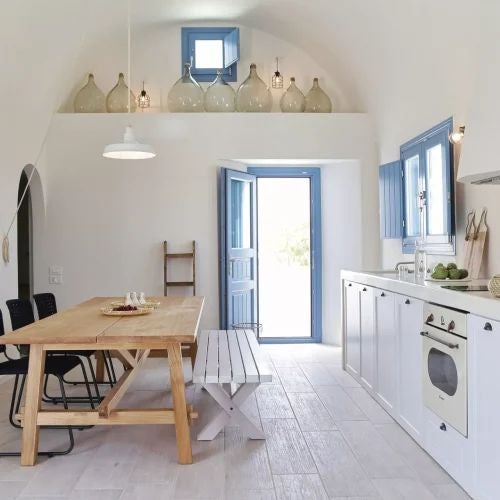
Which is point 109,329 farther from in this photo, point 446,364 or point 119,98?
point 119,98

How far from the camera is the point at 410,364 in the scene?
316 centimetres

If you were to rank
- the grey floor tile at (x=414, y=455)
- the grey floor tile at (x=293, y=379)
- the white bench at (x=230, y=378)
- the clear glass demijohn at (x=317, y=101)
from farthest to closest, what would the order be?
the clear glass demijohn at (x=317, y=101), the grey floor tile at (x=293, y=379), the white bench at (x=230, y=378), the grey floor tile at (x=414, y=455)

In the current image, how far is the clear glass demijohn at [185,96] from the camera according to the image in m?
5.81

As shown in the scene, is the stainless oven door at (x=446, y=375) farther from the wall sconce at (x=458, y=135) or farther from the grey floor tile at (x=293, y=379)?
the grey floor tile at (x=293, y=379)

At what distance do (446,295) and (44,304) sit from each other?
3084 mm

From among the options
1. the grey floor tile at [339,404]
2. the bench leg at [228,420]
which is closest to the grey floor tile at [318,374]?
the grey floor tile at [339,404]

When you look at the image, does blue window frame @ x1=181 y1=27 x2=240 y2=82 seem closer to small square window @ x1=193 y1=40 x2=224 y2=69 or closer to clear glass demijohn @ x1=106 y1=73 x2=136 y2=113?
small square window @ x1=193 y1=40 x2=224 y2=69

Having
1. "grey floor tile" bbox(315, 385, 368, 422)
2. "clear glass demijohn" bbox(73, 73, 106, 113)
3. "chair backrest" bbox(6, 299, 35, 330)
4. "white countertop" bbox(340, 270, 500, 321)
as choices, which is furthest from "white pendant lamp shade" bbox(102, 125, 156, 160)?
"grey floor tile" bbox(315, 385, 368, 422)

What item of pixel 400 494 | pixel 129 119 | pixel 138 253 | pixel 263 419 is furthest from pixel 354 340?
pixel 129 119

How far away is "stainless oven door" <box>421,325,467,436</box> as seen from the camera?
2.46 metres

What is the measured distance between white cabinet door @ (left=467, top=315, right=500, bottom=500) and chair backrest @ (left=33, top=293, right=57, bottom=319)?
3210mm

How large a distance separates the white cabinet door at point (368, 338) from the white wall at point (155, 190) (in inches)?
65.9

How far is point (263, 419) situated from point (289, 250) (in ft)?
12.9

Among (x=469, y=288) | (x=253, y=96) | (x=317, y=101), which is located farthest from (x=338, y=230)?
(x=469, y=288)
